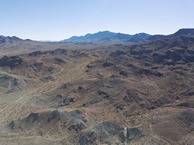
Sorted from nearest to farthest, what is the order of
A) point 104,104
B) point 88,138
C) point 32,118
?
point 88,138
point 32,118
point 104,104

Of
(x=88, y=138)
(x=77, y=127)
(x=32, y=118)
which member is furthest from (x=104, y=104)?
(x=88, y=138)

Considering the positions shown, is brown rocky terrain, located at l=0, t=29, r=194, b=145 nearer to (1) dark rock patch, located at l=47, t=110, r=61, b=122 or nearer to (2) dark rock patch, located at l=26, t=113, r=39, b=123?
(2) dark rock patch, located at l=26, t=113, r=39, b=123

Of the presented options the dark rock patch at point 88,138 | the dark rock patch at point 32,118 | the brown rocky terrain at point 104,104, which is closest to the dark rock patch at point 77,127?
the brown rocky terrain at point 104,104

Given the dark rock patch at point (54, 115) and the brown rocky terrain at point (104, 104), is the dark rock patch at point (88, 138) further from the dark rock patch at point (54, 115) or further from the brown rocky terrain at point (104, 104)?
the dark rock patch at point (54, 115)

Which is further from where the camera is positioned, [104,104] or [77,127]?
[104,104]

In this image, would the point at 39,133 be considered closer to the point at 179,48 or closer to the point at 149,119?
the point at 149,119

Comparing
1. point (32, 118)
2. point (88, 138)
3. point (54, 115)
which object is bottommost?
point (32, 118)

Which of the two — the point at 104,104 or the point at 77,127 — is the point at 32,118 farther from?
the point at 104,104

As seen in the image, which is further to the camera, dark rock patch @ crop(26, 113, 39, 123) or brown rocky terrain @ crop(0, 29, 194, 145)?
dark rock patch @ crop(26, 113, 39, 123)

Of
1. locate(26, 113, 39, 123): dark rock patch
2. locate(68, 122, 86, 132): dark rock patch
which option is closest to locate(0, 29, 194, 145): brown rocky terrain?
locate(26, 113, 39, 123): dark rock patch
